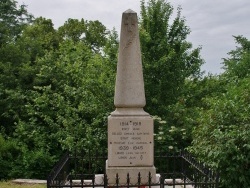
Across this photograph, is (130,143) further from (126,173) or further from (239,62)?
(239,62)

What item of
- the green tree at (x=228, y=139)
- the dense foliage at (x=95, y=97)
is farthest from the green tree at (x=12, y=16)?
the green tree at (x=228, y=139)

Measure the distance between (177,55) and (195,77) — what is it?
5.54ft

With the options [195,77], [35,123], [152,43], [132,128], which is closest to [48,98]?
[35,123]

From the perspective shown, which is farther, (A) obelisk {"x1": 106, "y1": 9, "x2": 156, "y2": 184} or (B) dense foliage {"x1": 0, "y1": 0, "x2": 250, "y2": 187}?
(B) dense foliage {"x1": 0, "y1": 0, "x2": 250, "y2": 187}

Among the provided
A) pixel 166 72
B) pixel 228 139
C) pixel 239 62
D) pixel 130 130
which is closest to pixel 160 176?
pixel 130 130

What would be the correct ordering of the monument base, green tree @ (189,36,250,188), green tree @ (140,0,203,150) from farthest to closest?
1. green tree @ (140,0,203,150)
2. green tree @ (189,36,250,188)
3. the monument base

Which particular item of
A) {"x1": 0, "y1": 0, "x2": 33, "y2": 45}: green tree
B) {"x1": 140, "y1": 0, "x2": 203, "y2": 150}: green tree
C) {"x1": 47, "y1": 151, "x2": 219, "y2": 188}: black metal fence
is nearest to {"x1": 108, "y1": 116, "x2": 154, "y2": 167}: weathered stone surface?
{"x1": 47, "y1": 151, "x2": 219, "y2": 188}: black metal fence

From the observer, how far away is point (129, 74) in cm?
788

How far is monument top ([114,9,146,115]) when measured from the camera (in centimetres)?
787

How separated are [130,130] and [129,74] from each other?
1006 mm

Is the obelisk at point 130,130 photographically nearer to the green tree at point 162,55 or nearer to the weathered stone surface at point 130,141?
the weathered stone surface at point 130,141

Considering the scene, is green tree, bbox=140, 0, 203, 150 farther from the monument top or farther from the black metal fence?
the monument top

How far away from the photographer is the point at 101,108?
12492mm

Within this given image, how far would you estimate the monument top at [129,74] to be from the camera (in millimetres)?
7871
